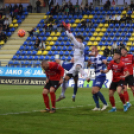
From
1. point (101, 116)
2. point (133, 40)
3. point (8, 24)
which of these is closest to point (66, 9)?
point (8, 24)

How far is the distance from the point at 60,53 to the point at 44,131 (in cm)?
2129

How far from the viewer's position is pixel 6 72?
80.2 feet

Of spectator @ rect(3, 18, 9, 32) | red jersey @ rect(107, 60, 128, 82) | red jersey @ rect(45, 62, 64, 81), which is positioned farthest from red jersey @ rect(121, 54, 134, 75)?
spectator @ rect(3, 18, 9, 32)

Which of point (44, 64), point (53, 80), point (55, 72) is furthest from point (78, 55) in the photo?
point (44, 64)

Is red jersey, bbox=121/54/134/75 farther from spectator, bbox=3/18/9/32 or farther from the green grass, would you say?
spectator, bbox=3/18/9/32

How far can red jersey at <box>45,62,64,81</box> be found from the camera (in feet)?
30.9

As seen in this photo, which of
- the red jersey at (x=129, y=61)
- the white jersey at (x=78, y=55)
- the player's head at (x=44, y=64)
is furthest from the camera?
the red jersey at (x=129, y=61)

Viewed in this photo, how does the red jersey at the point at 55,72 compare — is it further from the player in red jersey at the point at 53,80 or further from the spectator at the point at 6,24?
the spectator at the point at 6,24

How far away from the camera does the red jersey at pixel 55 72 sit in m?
9.43

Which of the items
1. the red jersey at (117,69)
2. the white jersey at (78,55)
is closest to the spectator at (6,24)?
the white jersey at (78,55)

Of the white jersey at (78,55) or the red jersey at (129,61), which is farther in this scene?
the red jersey at (129,61)

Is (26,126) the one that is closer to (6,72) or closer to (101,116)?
(101,116)

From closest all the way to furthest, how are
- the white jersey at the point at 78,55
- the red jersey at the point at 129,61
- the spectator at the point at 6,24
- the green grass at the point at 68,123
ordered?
the green grass at the point at 68,123 → the white jersey at the point at 78,55 → the red jersey at the point at 129,61 → the spectator at the point at 6,24

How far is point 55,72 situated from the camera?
377 inches
